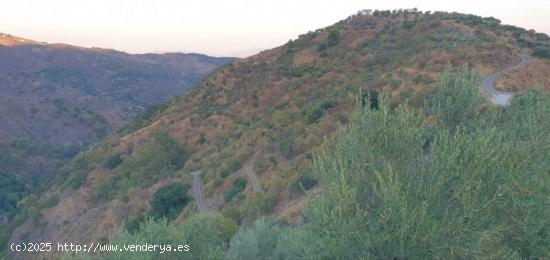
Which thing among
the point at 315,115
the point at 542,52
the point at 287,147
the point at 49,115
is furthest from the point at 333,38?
the point at 49,115

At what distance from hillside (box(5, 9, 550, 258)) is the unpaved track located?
698 millimetres

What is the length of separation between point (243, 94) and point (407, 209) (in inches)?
2415

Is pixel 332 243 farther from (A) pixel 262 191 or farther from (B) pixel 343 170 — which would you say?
(A) pixel 262 191

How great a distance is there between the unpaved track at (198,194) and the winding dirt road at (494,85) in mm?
25771

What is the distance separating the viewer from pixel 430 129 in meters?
15.3

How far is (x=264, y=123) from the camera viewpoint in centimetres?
5450

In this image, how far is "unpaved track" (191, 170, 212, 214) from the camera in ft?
135

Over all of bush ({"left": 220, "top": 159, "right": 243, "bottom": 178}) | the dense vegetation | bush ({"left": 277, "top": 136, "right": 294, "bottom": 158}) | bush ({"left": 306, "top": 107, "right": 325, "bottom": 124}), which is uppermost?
the dense vegetation

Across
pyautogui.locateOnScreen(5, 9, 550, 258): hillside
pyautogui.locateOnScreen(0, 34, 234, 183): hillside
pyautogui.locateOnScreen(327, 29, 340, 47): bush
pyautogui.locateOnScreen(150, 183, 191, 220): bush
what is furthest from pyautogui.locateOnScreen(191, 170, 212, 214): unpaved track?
pyautogui.locateOnScreen(0, 34, 234, 183): hillside

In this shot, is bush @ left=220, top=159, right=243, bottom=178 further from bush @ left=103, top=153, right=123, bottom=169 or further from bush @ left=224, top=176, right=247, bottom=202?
A: bush @ left=103, top=153, right=123, bottom=169

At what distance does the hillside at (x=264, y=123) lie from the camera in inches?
1622

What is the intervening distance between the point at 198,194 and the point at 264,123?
1329 centimetres

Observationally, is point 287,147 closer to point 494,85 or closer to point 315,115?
point 315,115

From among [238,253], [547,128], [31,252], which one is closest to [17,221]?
[31,252]
